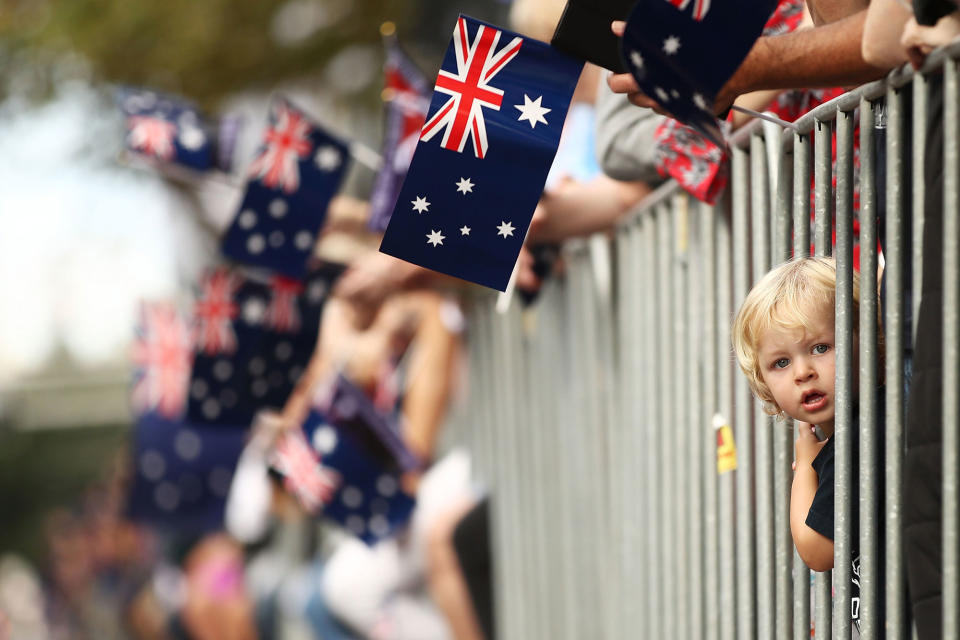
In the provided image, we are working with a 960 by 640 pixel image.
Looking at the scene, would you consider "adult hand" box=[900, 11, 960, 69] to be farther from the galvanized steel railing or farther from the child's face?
the child's face

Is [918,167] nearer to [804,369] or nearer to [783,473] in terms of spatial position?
[804,369]

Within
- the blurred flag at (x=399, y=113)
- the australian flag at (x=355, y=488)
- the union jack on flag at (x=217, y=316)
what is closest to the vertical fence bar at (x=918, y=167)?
the blurred flag at (x=399, y=113)

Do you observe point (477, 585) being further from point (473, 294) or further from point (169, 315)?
point (169, 315)

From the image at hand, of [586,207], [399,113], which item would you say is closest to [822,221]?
[586,207]

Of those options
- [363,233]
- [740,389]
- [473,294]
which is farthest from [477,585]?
[740,389]

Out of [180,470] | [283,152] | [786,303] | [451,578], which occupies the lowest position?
[451,578]

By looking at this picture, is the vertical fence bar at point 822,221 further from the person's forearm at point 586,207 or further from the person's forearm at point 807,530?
the person's forearm at point 586,207

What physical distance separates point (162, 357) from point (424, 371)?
208 cm

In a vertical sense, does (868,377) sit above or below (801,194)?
below

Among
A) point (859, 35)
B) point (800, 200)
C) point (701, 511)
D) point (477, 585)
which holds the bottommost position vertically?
point (477, 585)

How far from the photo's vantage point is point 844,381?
221 cm

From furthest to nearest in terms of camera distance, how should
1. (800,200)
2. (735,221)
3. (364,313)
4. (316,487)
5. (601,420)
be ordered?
(364,313) → (316,487) → (601,420) → (735,221) → (800,200)

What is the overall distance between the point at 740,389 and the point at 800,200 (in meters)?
0.59

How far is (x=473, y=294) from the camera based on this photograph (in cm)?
598
